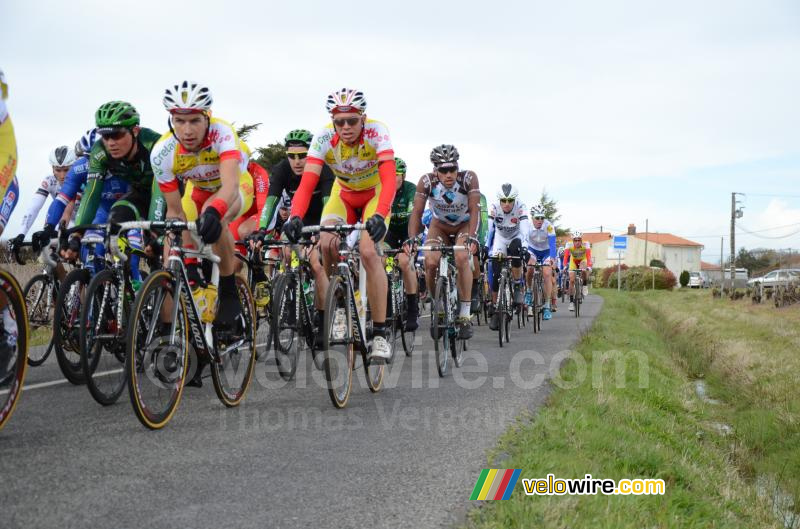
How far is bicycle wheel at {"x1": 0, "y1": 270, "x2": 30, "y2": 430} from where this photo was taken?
4121 millimetres

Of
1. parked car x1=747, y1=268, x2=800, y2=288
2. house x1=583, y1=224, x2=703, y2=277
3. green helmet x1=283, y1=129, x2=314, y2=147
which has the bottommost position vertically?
parked car x1=747, y1=268, x2=800, y2=288

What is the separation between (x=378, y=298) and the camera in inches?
242

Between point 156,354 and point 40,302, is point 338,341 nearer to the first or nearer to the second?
point 156,354

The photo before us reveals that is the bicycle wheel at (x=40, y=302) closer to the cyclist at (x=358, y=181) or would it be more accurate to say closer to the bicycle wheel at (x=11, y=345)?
the cyclist at (x=358, y=181)

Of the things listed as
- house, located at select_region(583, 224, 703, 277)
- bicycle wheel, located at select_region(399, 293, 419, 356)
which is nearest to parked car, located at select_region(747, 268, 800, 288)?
bicycle wheel, located at select_region(399, 293, 419, 356)

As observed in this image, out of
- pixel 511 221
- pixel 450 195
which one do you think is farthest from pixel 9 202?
pixel 511 221

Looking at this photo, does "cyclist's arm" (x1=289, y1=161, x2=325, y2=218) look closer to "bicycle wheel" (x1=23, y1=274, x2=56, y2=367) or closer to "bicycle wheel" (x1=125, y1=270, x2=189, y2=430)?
"bicycle wheel" (x1=125, y1=270, x2=189, y2=430)

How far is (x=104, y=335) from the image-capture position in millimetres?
5352

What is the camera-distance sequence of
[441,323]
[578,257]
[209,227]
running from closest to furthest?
1. [209,227]
2. [441,323]
3. [578,257]

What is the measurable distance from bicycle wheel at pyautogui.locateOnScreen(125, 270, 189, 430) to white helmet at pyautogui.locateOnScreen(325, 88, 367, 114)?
216cm

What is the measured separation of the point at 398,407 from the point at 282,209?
4.87 metres

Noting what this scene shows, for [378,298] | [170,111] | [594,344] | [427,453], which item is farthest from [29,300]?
[594,344]

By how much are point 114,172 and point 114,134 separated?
45 cm

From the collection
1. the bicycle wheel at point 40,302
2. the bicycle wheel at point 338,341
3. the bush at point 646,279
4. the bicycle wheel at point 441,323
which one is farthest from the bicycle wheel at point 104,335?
the bush at point 646,279
